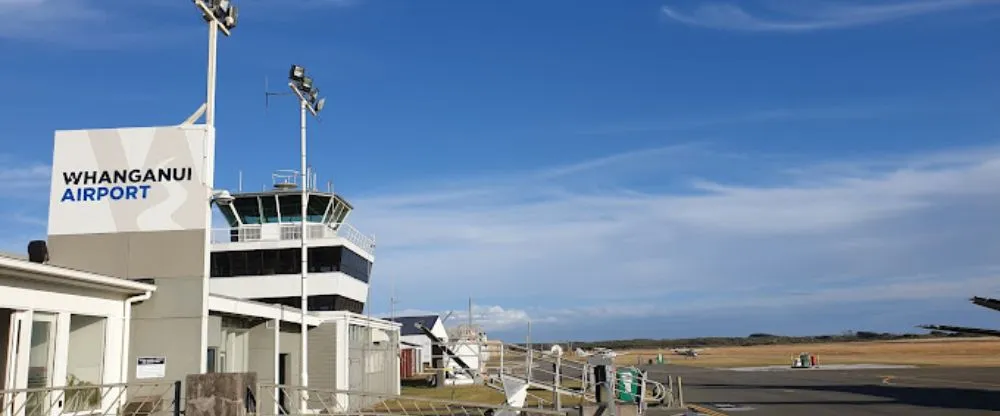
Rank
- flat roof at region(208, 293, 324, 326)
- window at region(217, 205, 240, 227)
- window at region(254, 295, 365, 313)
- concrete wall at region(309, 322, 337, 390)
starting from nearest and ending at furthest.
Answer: flat roof at region(208, 293, 324, 326)
concrete wall at region(309, 322, 337, 390)
window at region(254, 295, 365, 313)
window at region(217, 205, 240, 227)

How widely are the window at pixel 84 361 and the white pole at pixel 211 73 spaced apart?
184 inches

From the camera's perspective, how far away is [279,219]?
98.8 feet

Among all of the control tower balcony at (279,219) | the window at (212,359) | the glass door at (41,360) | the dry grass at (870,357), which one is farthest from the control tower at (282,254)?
the dry grass at (870,357)

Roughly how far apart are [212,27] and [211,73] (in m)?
1.19

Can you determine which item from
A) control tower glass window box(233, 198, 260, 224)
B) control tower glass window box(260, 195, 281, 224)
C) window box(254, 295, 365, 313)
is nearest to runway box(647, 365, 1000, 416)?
window box(254, 295, 365, 313)

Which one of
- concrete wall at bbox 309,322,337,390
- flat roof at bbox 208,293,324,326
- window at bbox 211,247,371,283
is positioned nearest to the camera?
flat roof at bbox 208,293,324,326

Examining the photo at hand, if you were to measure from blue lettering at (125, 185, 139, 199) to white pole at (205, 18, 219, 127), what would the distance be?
1993 millimetres

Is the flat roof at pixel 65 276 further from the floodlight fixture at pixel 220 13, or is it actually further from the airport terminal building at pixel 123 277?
the floodlight fixture at pixel 220 13

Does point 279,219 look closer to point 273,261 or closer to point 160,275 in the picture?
point 273,261

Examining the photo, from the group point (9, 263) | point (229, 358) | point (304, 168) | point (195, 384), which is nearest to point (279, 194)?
point (304, 168)

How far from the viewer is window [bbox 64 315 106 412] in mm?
14039

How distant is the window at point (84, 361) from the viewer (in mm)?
14039

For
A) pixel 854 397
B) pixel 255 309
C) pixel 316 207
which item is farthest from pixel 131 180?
pixel 854 397

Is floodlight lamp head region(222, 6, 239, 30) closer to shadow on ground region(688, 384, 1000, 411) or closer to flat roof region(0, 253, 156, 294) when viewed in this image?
flat roof region(0, 253, 156, 294)
